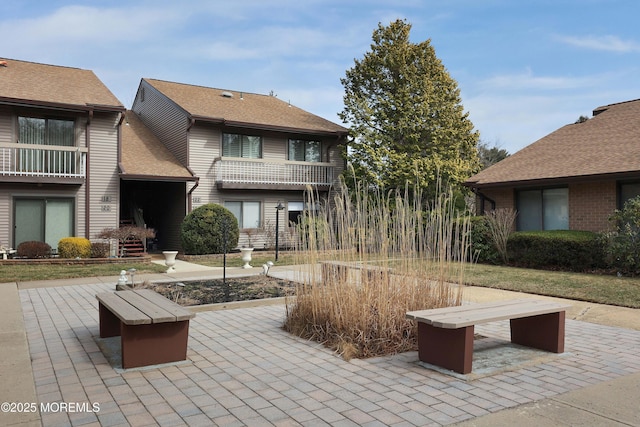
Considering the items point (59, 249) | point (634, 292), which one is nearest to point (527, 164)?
point (634, 292)

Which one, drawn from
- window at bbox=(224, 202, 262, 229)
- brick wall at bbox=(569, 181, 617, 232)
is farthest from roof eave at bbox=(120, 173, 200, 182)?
brick wall at bbox=(569, 181, 617, 232)

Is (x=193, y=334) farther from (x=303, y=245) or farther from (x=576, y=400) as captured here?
(x=576, y=400)

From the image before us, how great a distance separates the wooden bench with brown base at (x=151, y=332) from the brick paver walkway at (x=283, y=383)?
145 millimetres

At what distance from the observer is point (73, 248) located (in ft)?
48.1

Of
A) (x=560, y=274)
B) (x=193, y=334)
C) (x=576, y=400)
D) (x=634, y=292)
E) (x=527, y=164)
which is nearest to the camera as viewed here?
(x=576, y=400)

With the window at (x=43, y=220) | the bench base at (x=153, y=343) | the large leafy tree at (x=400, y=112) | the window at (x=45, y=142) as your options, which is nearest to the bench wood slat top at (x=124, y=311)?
the bench base at (x=153, y=343)

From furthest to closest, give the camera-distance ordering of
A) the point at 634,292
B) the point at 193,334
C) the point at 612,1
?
1. the point at 612,1
2. the point at 634,292
3. the point at 193,334

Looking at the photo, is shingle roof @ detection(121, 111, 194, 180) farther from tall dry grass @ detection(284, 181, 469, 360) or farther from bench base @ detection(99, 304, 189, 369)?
bench base @ detection(99, 304, 189, 369)

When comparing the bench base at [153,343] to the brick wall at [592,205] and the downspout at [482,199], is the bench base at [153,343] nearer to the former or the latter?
the brick wall at [592,205]

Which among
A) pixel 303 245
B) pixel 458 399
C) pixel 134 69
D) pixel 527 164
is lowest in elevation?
pixel 458 399

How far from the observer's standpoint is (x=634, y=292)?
884 cm

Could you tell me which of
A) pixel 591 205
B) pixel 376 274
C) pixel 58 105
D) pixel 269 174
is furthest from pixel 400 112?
pixel 376 274

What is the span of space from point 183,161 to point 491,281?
1286 centimetres

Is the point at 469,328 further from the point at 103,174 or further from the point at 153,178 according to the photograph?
the point at 103,174
